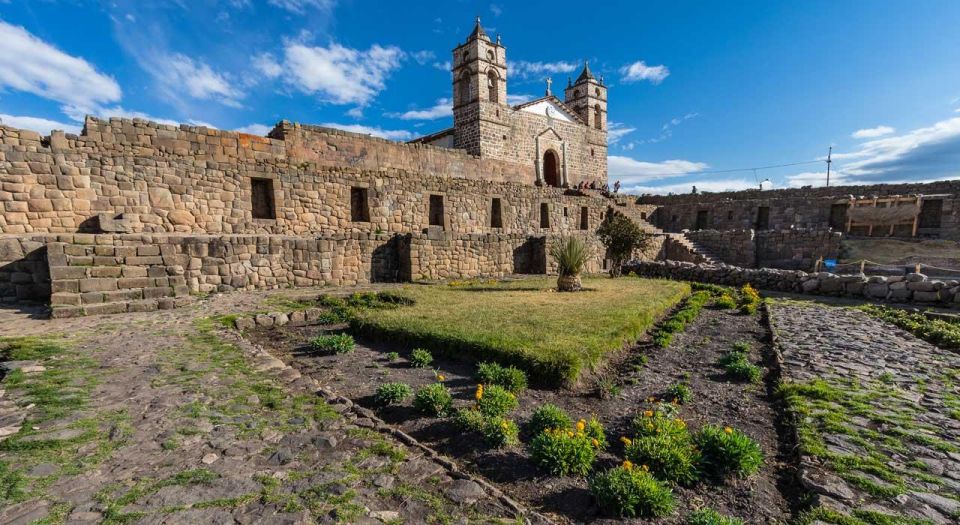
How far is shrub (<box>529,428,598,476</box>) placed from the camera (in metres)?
3.69

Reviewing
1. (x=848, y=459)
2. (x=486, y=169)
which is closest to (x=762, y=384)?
(x=848, y=459)

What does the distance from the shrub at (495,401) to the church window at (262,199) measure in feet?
42.2

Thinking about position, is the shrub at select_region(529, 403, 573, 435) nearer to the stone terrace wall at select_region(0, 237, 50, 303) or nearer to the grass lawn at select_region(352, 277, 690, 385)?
the grass lawn at select_region(352, 277, 690, 385)

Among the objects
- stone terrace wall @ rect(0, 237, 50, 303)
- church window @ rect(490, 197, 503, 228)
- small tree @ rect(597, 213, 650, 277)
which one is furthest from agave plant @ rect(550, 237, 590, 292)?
stone terrace wall @ rect(0, 237, 50, 303)

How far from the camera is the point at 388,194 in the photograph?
17.6 meters

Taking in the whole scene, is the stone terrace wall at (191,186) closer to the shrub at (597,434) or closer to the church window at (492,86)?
the shrub at (597,434)

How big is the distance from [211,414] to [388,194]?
46.0 feet

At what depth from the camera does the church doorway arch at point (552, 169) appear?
39.0 meters

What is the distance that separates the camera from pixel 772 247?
1029 inches

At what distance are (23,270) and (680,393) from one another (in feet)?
42.8

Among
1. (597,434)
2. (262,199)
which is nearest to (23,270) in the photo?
(262,199)

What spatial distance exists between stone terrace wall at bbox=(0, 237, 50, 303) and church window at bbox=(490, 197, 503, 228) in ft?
51.8

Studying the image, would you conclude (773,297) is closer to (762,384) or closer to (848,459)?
(762,384)

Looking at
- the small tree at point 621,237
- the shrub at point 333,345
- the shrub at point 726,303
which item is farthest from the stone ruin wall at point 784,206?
the shrub at point 333,345
